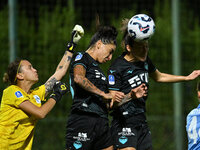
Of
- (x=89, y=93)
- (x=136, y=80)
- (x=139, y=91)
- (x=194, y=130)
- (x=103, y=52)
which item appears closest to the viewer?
(x=194, y=130)

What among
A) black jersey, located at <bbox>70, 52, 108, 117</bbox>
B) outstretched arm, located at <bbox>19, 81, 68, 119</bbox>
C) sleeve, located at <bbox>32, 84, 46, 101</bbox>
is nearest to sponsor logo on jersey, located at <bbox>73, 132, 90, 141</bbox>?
black jersey, located at <bbox>70, 52, 108, 117</bbox>

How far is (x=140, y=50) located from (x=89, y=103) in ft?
3.15

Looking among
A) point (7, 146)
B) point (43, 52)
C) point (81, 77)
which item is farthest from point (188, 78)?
point (43, 52)

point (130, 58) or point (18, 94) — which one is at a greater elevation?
point (130, 58)

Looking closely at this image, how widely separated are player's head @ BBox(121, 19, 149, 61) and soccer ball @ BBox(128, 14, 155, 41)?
18cm

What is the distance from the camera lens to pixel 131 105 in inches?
210

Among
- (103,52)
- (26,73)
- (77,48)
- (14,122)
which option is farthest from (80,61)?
(77,48)

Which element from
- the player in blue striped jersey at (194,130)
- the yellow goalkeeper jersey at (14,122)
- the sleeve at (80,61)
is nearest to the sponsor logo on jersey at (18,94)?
the yellow goalkeeper jersey at (14,122)

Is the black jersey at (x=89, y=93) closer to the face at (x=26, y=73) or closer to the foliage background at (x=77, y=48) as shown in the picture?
the face at (x=26, y=73)

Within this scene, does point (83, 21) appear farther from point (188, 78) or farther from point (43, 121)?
point (188, 78)

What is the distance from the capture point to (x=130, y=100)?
17.4ft

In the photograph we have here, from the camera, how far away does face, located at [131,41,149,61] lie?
5.39 m

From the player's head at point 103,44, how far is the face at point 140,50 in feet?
0.96

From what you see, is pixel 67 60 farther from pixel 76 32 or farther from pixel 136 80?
pixel 136 80
